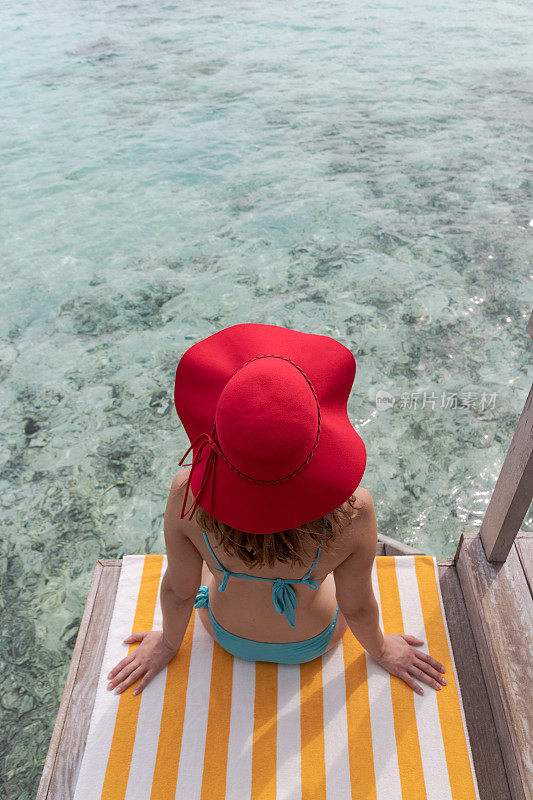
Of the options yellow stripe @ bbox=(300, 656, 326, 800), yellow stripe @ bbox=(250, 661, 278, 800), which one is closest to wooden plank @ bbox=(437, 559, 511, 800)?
yellow stripe @ bbox=(300, 656, 326, 800)

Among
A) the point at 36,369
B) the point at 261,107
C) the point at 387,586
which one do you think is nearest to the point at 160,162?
the point at 261,107

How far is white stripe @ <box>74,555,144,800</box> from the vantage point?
1.58m

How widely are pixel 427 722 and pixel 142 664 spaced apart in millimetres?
883

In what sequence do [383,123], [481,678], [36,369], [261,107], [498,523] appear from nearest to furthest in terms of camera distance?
[481,678], [498,523], [36,369], [383,123], [261,107]

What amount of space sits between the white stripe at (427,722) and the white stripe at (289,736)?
0.35 m

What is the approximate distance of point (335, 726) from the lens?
165 cm

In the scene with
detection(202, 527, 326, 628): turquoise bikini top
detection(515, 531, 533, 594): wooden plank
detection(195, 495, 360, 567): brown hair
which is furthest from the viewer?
detection(515, 531, 533, 594): wooden plank

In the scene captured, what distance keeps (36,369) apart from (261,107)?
17.2 feet

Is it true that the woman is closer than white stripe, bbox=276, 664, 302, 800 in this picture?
Yes

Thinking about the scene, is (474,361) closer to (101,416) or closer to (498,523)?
(498,523)

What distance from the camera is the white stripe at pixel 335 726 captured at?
155 centimetres

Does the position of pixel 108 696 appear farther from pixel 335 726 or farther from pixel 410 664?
pixel 410 664

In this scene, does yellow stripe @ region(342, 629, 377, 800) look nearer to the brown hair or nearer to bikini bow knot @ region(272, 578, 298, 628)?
bikini bow knot @ region(272, 578, 298, 628)

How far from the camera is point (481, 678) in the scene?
1.87 m
